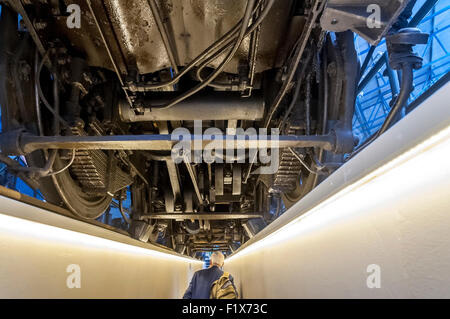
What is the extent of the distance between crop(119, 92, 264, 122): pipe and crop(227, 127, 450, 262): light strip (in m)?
0.98

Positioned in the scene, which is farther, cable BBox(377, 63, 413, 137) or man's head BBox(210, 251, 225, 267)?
man's head BBox(210, 251, 225, 267)

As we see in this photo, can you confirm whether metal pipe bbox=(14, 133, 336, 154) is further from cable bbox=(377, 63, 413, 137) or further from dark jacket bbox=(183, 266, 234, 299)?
dark jacket bbox=(183, 266, 234, 299)

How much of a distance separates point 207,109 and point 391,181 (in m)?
1.38

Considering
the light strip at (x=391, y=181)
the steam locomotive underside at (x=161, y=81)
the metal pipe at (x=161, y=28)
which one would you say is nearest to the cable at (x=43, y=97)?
the steam locomotive underside at (x=161, y=81)

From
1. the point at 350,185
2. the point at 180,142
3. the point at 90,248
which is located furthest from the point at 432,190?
the point at 90,248

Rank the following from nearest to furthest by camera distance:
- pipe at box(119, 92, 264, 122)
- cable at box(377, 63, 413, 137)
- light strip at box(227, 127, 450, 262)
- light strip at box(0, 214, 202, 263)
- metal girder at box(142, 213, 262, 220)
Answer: light strip at box(227, 127, 450, 262), light strip at box(0, 214, 202, 263), cable at box(377, 63, 413, 137), pipe at box(119, 92, 264, 122), metal girder at box(142, 213, 262, 220)

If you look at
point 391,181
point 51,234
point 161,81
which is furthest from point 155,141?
point 391,181

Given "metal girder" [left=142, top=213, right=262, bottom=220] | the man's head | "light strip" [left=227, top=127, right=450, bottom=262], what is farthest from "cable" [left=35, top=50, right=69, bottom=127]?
the man's head

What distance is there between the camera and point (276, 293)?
1.77 m

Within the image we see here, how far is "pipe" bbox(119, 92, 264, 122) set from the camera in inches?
75.1

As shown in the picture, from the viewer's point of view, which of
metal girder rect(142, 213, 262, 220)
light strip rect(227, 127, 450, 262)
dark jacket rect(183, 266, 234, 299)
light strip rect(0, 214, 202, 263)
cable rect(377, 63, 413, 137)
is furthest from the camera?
metal girder rect(142, 213, 262, 220)

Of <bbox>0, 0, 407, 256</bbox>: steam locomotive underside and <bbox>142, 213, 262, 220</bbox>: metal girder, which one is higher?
<bbox>0, 0, 407, 256</bbox>: steam locomotive underside

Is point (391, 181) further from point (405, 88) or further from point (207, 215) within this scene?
point (207, 215)
